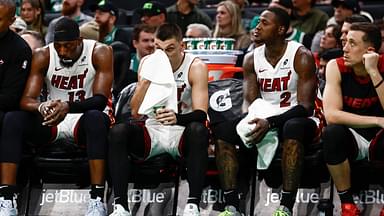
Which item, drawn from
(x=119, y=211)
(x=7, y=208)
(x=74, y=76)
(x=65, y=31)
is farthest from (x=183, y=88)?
(x=7, y=208)

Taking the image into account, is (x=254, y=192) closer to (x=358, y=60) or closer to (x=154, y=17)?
(x=358, y=60)

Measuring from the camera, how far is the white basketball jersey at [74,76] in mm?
7262

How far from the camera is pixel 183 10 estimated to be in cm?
1013

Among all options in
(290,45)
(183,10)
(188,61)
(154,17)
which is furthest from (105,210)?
(183,10)

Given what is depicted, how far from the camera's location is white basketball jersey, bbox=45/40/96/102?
726 centimetres

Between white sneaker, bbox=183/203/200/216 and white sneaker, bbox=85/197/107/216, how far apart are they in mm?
590

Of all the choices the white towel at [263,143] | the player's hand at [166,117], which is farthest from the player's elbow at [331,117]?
the player's hand at [166,117]

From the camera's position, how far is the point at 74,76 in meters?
7.27

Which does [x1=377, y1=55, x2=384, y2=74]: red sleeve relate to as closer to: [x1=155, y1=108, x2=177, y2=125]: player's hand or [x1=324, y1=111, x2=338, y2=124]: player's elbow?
[x1=324, y1=111, x2=338, y2=124]: player's elbow

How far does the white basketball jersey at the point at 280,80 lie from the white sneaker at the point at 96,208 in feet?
4.66

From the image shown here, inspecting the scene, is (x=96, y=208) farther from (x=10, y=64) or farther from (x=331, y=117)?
(x=331, y=117)

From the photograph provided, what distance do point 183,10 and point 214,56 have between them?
2.12 meters

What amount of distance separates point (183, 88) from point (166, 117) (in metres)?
0.47

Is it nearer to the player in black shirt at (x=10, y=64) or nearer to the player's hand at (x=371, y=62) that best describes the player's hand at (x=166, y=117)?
the player in black shirt at (x=10, y=64)
